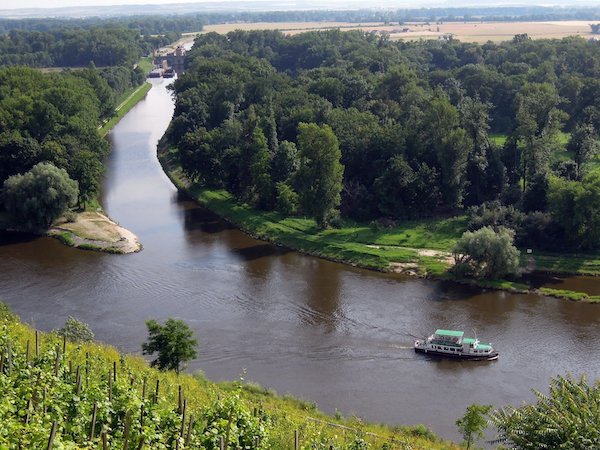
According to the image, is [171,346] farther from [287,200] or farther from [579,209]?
[579,209]

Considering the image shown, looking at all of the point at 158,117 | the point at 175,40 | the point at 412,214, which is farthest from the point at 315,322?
the point at 175,40

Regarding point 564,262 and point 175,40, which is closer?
point 564,262

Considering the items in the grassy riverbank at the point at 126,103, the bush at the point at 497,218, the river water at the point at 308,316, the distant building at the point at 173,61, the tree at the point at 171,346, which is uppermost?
the distant building at the point at 173,61

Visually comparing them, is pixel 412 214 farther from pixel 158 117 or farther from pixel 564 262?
pixel 158 117

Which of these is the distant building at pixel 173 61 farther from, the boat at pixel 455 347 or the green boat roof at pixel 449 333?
the boat at pixel 455 347

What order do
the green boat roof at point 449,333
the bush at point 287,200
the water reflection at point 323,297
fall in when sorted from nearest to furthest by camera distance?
the green boat roof at point 449,333 → the water reflection at point 323,297 → the bush at point 287,200

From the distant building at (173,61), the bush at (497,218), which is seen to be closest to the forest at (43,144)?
the bush at (497,218)

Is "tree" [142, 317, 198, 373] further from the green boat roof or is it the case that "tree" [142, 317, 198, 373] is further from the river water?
the green boat roof
